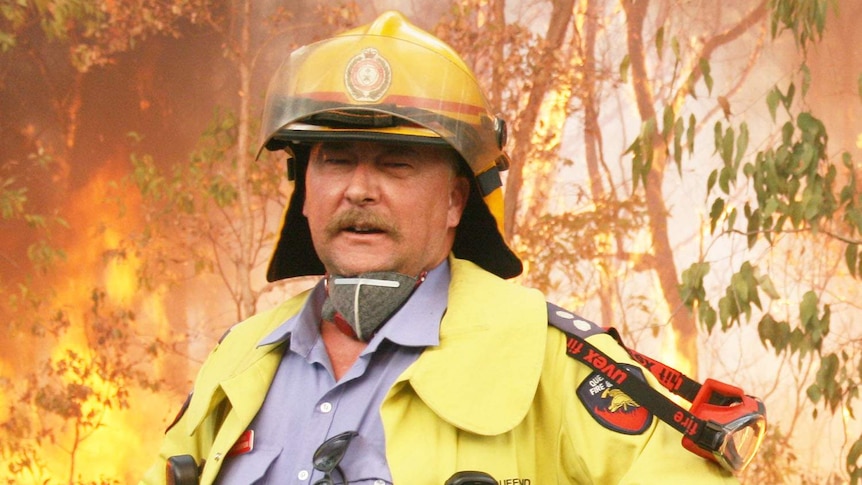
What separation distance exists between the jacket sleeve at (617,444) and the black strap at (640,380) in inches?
0.7

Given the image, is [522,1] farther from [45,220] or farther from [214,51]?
[45,220]

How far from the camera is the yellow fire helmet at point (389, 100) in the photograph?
1.64 m

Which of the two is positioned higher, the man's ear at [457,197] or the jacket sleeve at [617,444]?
the man's ear at [457,197]

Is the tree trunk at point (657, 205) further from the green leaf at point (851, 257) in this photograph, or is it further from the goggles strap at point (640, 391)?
the goggles strap at point (640, 391)

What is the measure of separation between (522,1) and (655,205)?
2.62 ft

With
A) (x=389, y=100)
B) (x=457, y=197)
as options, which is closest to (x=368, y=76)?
(x=389, y=100)

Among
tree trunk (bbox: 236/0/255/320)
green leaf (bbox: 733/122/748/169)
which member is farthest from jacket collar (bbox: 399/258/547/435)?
tree trunk (bbox: 236/0/255/320)

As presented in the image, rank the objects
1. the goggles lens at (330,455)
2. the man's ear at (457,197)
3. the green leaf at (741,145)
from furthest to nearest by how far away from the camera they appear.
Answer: the green leaf at (741,145), the man's ear at (457,197), the goggles lens at (330,455)

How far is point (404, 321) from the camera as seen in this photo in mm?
1637

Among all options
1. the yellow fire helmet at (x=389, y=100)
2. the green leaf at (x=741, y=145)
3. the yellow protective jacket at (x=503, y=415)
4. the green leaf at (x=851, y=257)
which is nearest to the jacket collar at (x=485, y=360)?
the yellow protective jacket at (x=503, y=415)

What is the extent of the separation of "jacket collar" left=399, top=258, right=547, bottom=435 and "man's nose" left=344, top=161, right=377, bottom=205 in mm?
198

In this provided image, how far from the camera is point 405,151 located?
1674 millimetres

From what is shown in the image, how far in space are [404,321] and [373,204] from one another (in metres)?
0.18

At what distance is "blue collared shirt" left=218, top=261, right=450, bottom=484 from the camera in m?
1.56
